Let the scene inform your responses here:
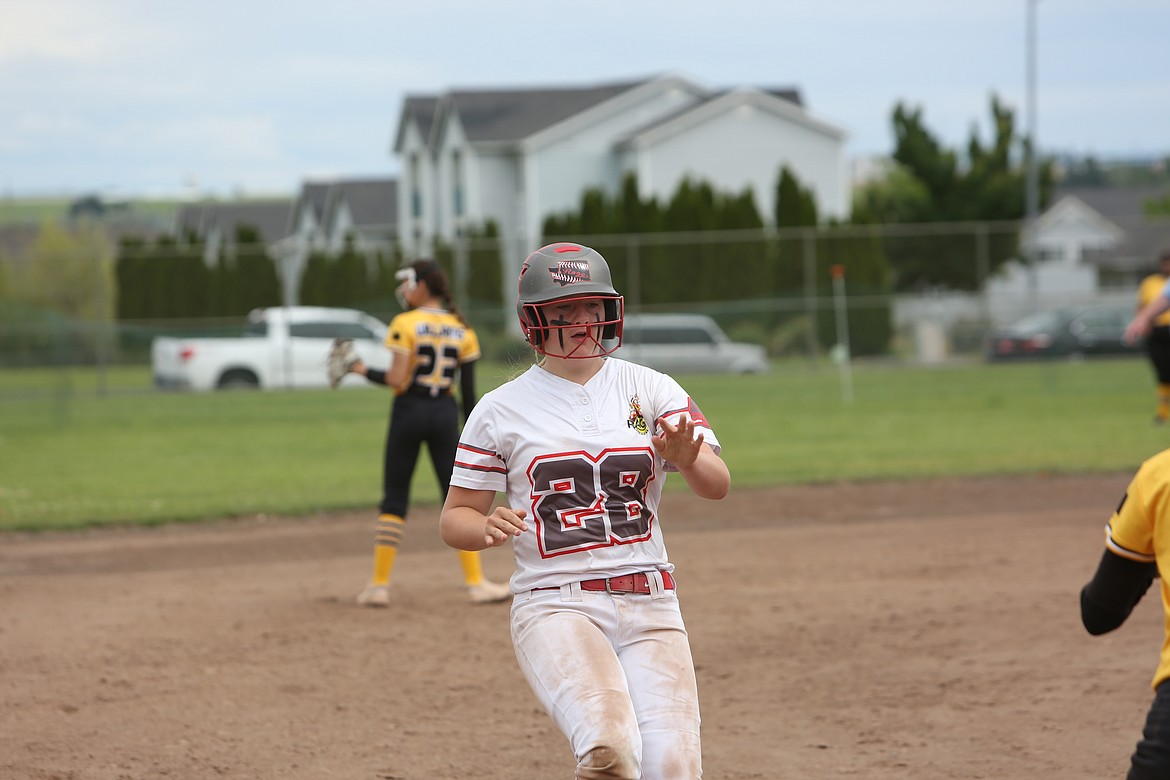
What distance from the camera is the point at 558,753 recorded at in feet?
18.0

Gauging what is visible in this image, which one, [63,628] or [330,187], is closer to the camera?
[63,628]

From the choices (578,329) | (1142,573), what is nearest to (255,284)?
(578,329)

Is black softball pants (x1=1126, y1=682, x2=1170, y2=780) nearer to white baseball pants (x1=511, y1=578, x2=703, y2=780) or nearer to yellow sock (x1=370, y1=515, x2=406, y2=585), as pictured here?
white baseball pants (x1=511, y1=578, x2=703, y2=780)

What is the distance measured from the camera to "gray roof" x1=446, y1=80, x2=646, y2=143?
153 feet

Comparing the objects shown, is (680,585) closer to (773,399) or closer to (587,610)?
(587,610)

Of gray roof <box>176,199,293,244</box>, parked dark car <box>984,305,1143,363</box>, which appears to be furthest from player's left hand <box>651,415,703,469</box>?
gray roof <box>176,199,293,244</box>

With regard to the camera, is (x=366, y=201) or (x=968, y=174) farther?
(x=366, y=201)

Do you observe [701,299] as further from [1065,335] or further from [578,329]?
[578,329]

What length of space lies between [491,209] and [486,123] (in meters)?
3.39

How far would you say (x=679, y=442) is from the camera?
3.52 metres

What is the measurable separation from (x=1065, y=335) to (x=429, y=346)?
2032cm

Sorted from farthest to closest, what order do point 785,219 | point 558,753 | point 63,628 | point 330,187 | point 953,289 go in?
point 330,187, point 953,289, point 785,219, point 63,628, point 558,753

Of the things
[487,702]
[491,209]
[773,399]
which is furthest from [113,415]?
[491,209]

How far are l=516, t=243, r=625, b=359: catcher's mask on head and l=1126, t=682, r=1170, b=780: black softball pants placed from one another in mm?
1679
